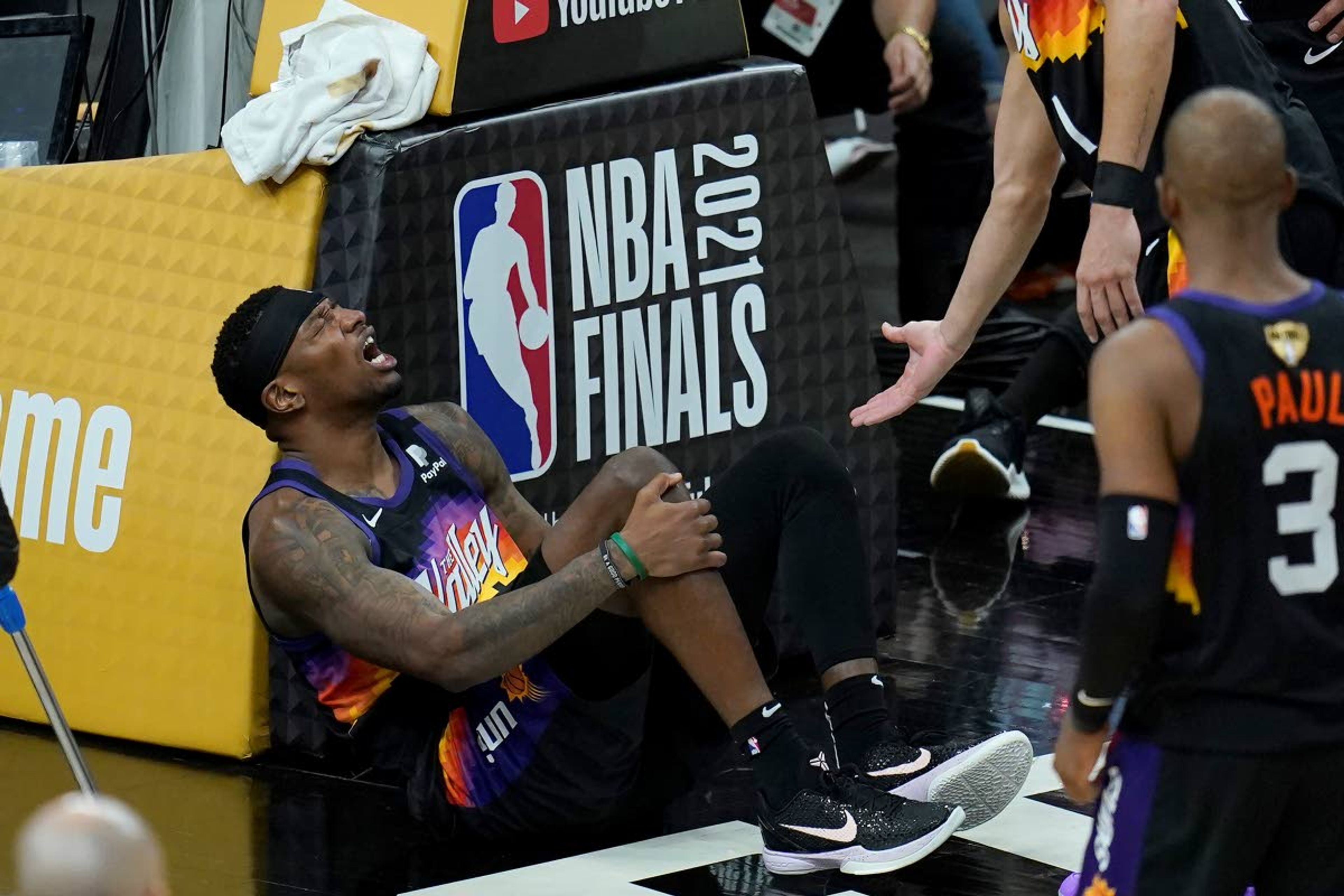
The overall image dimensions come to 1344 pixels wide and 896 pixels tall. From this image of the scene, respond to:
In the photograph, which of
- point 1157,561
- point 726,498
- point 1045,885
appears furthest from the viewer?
point 726,498

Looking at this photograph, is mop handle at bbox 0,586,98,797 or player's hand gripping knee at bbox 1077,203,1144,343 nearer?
player's hand gripping knee at bbox 1077,203,1144,343

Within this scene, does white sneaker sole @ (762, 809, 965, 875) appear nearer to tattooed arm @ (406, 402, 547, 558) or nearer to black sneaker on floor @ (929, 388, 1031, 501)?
tattooed arm @ (406, 402, 547, 558)

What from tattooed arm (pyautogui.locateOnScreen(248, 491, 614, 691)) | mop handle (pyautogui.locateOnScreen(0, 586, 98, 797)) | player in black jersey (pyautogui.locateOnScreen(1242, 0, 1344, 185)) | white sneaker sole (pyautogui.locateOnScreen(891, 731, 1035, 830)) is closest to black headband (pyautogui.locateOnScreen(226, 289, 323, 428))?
tattooed arm (pyautogui.locateOnScreen(248, 491, 614, 691))

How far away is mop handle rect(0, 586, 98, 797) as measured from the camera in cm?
339

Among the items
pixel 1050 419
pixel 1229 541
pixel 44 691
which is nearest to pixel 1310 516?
pixel 1229 541

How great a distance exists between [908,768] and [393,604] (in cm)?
86

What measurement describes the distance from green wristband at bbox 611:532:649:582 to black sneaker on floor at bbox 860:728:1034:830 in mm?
518

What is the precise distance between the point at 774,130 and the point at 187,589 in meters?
1.49

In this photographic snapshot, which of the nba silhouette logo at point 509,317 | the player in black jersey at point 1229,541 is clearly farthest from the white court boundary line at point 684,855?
the player in black jersey at point 1229,541

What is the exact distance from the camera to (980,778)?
350 centimetres

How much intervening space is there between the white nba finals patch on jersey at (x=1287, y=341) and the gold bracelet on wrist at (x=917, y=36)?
442cm

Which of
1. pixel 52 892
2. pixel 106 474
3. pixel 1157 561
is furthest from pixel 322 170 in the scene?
pixel 52 892

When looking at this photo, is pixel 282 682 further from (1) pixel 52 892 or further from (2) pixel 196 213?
(1) pixel 52 892

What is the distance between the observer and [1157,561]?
2283 mm
